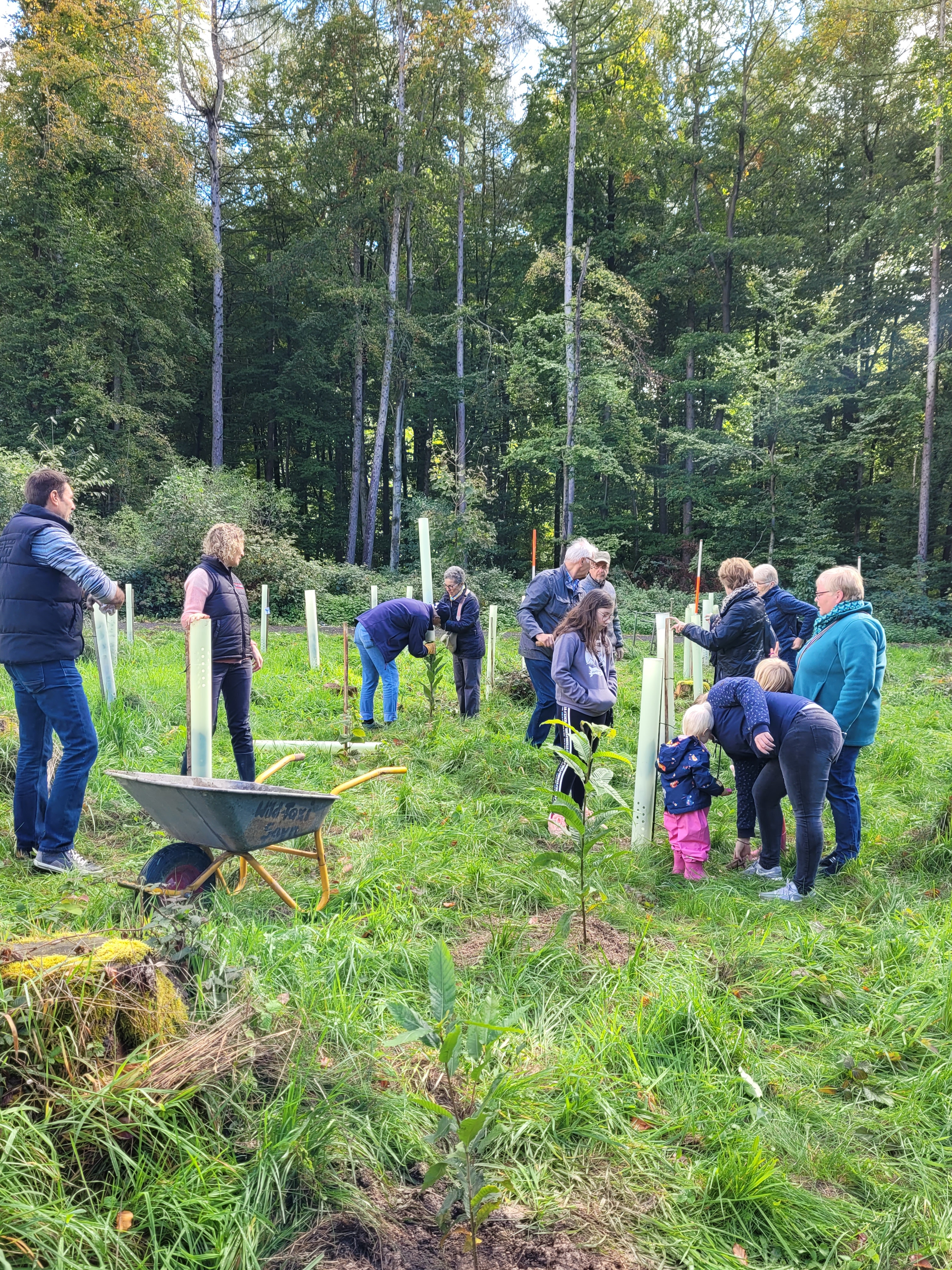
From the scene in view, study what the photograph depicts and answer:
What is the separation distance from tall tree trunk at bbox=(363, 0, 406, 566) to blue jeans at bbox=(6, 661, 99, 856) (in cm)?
1802

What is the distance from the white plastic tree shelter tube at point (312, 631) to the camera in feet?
31.8

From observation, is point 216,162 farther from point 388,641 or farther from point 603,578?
point 603,578

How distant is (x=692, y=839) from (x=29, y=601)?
3.55 meters

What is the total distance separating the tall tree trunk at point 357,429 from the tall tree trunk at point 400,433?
110 centimetres

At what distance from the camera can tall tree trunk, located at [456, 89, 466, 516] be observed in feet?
73.8

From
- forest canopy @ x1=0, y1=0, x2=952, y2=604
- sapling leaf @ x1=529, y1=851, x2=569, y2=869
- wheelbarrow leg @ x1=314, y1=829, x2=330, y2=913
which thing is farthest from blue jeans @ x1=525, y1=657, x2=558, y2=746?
forest canopy @ x1=0, y1=0, x2=952, y2=604

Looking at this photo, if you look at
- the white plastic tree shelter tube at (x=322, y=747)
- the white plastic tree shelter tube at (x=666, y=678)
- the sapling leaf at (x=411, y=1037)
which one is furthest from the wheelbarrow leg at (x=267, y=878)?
the white plastic tree shelter tube at (x=322, y=747)

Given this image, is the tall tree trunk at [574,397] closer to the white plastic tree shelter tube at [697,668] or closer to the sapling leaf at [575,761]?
the white plastic tree shelter tube at [697,668]

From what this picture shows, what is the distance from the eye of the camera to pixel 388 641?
6754mm

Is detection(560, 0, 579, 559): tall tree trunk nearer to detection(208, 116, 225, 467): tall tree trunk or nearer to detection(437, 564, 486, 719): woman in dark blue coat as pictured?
detection(208, 116, 225, 467): tall tree trunk

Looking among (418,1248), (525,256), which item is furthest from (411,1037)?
(525,256)

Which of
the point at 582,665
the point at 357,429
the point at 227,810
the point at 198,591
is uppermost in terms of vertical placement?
the point at 357,429

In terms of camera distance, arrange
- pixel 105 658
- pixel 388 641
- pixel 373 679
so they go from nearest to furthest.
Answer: pixel 105 658 < pixel 388 641 < pixel 373 679

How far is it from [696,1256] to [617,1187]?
0.80ft
